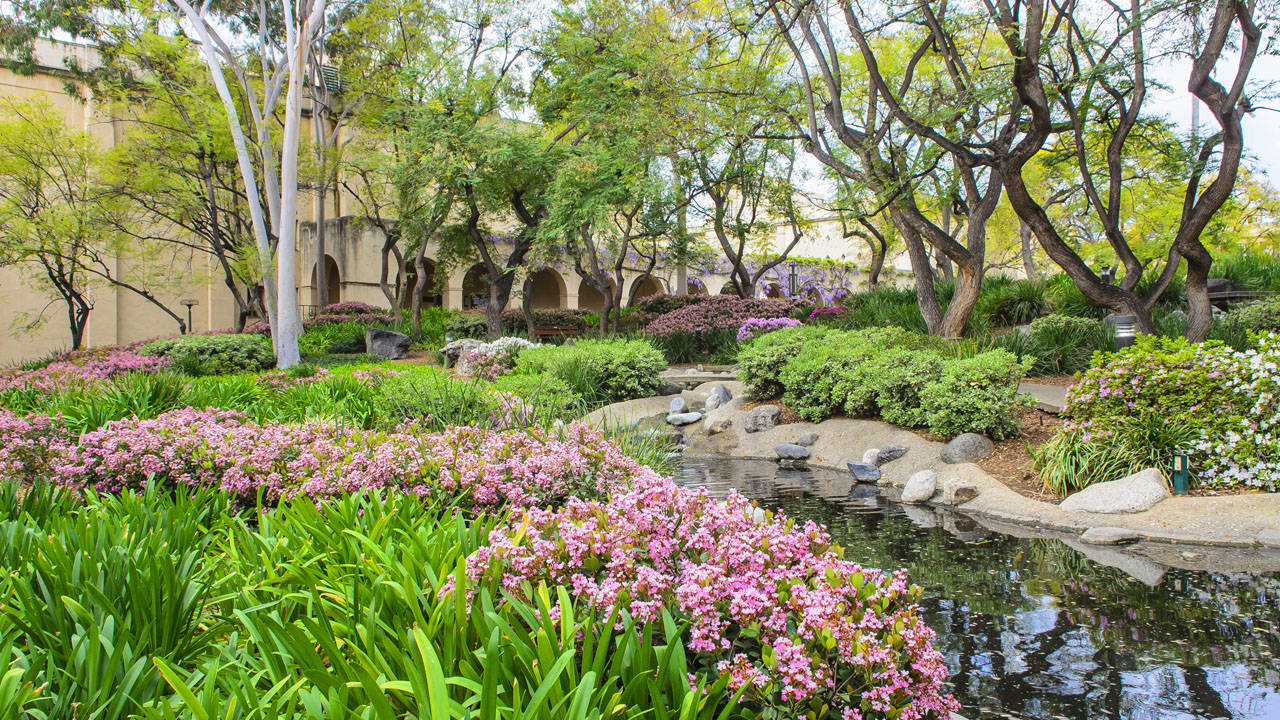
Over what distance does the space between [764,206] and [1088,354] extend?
10.7 m

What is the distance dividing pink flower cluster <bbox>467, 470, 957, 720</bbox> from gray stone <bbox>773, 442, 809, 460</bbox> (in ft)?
19.5

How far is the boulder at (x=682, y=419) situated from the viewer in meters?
10.3

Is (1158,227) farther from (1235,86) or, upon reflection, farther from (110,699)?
(110,699)

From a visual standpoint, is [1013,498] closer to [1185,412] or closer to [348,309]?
[1185,412]

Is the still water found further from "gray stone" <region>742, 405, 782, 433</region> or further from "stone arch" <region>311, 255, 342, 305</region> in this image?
"stone arch" <region>311, 255, 342, 305</region>

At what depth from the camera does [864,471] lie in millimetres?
7477

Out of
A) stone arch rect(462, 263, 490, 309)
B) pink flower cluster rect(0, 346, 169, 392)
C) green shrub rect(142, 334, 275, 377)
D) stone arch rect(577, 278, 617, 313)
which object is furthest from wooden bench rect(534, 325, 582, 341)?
stone arch rect(577, 278, 617, 313)

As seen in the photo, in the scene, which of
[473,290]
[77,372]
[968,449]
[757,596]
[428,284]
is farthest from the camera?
[473,290]

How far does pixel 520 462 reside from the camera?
3861 millimetres

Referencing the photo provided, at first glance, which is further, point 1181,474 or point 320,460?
point 1181,474

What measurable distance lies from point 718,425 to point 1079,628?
6.52 m

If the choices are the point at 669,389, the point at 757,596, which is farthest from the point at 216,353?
the point at 757,596

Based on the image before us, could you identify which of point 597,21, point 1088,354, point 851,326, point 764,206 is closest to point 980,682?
point 1088,354

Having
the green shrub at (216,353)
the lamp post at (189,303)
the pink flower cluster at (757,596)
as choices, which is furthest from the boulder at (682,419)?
the lamp post at (189,303)
